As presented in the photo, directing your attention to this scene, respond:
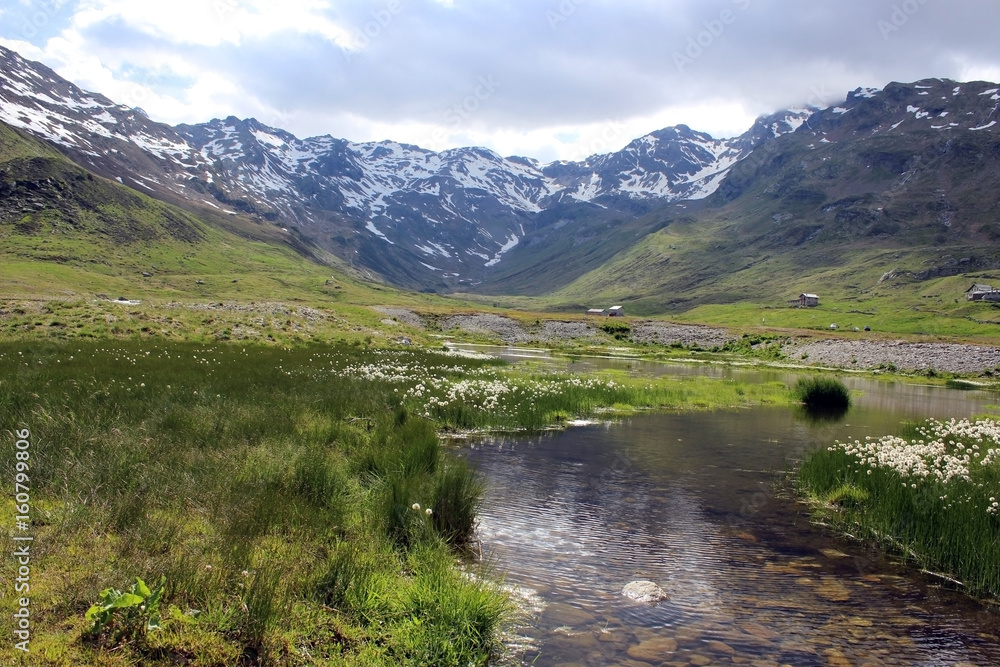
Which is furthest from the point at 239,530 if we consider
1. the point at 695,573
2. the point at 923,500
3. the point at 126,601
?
the point at 923,500

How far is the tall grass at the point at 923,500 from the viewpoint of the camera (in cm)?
1168

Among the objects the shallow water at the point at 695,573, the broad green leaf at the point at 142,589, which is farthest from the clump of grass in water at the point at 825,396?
the broad green leaf at the point at 142,589

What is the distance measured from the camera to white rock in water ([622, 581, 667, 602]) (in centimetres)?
1021

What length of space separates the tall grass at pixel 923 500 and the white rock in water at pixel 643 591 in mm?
5993

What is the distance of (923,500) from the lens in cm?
1347

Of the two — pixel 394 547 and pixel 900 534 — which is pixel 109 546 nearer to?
pixel 394 547

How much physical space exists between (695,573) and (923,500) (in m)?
6.23

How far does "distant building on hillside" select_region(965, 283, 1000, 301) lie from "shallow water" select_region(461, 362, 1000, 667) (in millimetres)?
177628

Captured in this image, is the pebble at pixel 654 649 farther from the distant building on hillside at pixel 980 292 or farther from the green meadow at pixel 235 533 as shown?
the distant building on hillside at pixel 980 292

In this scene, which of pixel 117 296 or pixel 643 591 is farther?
pixel 117 296

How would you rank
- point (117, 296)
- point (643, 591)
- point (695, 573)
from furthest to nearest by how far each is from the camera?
1. point (117, 296)
2. point (695, 573)
3. point (643, 591)

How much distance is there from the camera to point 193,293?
161875mm

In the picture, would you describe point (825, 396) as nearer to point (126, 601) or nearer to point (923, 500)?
point (923, 500)

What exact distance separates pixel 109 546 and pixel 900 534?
15225 millimetres
